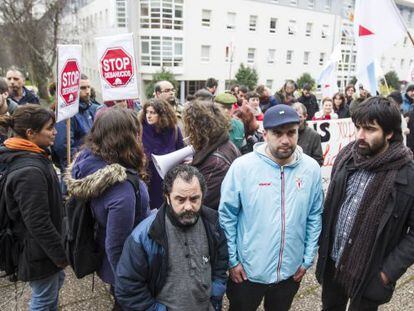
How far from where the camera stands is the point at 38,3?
28.7m

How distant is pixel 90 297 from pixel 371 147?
2.78 m

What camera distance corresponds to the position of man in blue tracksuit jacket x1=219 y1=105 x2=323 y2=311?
90.0 inches

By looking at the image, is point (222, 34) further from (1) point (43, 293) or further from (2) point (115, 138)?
(1) point (43, 293)

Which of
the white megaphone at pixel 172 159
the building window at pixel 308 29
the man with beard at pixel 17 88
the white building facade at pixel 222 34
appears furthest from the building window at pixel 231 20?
the white megaphone at pixel 172 159

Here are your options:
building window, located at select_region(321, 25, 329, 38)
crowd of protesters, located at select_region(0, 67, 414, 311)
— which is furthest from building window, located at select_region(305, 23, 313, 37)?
crowd of protesters, located at select_region(0, 67, 414, 311)

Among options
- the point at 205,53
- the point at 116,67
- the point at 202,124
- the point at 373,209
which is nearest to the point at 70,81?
the point at 116,67

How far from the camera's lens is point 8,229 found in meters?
2.35

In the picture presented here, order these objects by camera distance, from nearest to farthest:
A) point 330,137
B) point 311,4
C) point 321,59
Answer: point 330,137 → point 311,4 → point 321,59

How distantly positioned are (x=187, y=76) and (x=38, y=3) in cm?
1336

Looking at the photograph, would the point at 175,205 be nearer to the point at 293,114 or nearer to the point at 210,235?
the point at 210,235

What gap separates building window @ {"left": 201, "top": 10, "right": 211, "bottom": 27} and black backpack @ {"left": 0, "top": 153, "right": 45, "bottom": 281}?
101 feet

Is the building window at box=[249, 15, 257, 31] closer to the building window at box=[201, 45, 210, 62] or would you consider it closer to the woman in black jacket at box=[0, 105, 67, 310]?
the building window at box=[201, 45, 210, 62]

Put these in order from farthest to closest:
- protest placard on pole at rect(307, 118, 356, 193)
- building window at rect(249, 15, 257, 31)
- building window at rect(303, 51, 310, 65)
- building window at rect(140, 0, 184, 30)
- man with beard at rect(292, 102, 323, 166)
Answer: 1. building window at rect(303, 51, 310, 65)
2. building window at rect(249, 15, 257, 31)
3. building window at rect(140, 0, 184, 30)
4. protest placard on pole at rect(307, 118, 356, 193)
5. man with beard at rect(292, 102, 323, 166)

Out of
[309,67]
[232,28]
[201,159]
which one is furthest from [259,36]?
[201,159]
